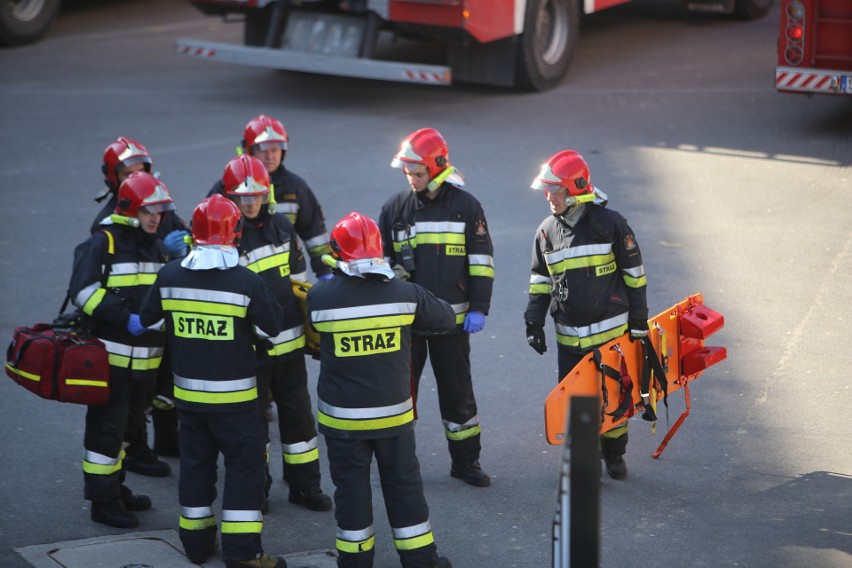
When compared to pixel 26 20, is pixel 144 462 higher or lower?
lower

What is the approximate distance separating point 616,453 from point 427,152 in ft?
5.98

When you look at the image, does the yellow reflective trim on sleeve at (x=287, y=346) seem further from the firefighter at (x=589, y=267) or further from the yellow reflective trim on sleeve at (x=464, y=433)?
the firefighter at (x=589, y=267)

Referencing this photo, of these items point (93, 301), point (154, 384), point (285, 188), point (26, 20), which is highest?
point (26, 20)

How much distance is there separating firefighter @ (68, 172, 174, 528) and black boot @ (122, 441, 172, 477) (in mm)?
416

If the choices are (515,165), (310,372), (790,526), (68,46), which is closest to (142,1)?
(68,46)

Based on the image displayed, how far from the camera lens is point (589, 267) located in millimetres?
6039

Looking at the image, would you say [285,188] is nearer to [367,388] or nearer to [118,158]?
[118,158]

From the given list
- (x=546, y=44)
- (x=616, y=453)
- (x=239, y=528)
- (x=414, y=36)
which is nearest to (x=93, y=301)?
(x=239, y=528)

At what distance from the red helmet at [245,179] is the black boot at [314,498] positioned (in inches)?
58.2

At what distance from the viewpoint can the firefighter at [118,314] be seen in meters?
5.83

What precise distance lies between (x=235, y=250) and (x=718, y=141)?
740 centimetres

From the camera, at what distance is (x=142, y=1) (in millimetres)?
19203

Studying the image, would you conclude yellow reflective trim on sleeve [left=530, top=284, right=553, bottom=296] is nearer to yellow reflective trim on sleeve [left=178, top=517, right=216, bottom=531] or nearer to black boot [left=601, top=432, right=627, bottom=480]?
black boot [left=601, top=432, right=627, bottom=480]

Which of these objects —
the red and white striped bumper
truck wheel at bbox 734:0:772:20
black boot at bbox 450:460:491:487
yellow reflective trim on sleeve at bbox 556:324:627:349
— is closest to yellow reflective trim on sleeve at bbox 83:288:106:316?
black boot at bbox 450:460:491:487
